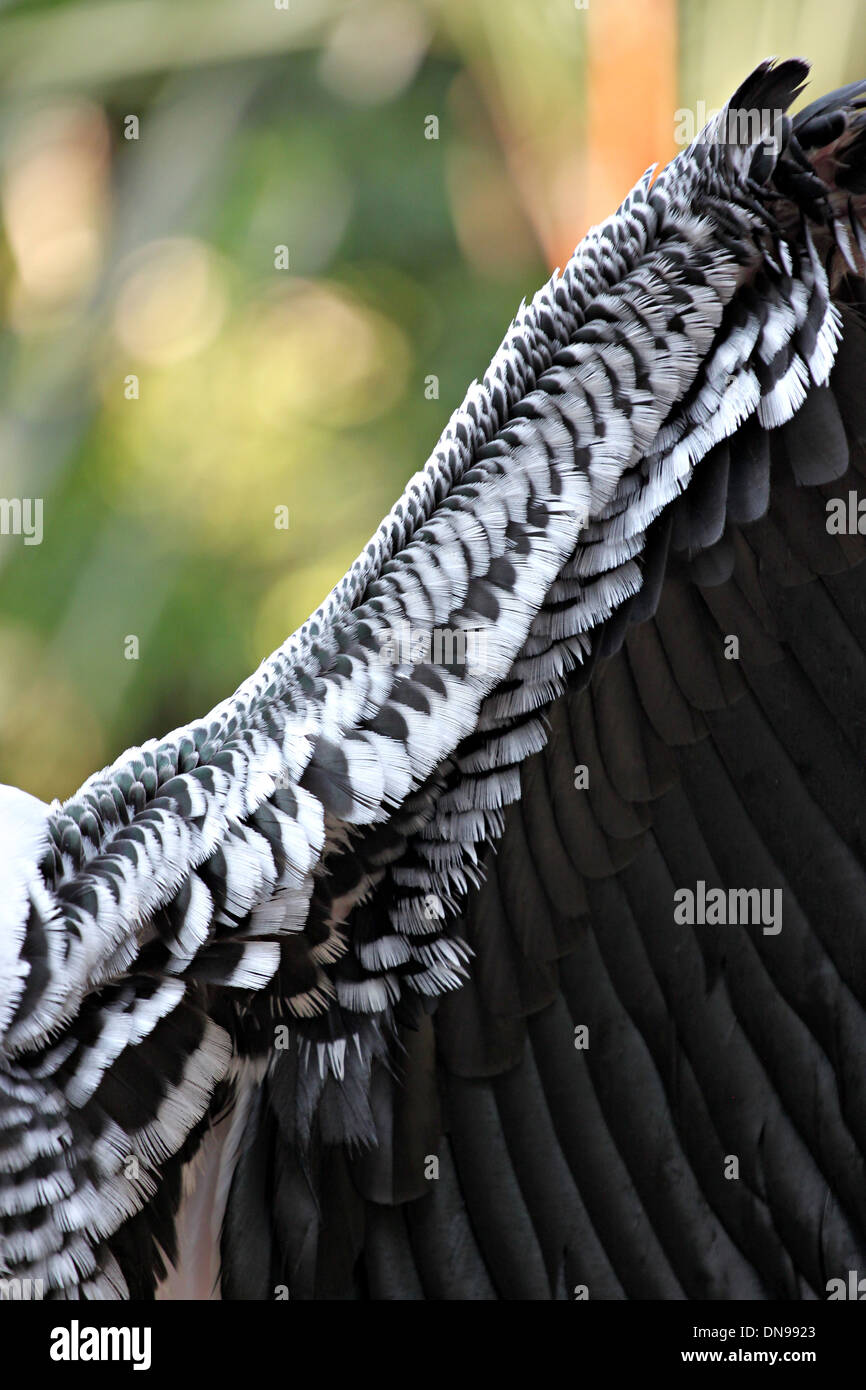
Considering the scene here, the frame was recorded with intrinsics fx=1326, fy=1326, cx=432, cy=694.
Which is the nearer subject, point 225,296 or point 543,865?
point 543,865

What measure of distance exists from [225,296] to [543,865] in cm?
311

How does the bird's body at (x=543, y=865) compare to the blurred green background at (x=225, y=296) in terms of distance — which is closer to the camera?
the bird's body at (x=543, y=865)

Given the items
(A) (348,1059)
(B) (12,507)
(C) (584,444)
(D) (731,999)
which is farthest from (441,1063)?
(B) (12,507)

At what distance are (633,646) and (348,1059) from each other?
376 mm

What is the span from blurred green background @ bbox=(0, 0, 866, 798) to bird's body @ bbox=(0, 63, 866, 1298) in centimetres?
248

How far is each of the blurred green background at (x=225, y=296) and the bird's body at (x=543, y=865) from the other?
2.48 metres

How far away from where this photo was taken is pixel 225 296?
3744 mm

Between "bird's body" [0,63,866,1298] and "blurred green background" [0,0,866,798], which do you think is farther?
"blurred green background" [0,0,866,798]

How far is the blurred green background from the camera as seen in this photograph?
142 inches

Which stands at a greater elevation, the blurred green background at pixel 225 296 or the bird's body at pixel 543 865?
the blurred green background at pixel 225 296

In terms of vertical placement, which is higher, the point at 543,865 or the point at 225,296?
the point at 225,296

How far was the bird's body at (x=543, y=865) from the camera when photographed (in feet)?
3.00

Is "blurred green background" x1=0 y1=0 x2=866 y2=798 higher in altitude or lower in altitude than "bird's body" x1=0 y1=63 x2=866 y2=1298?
higher
